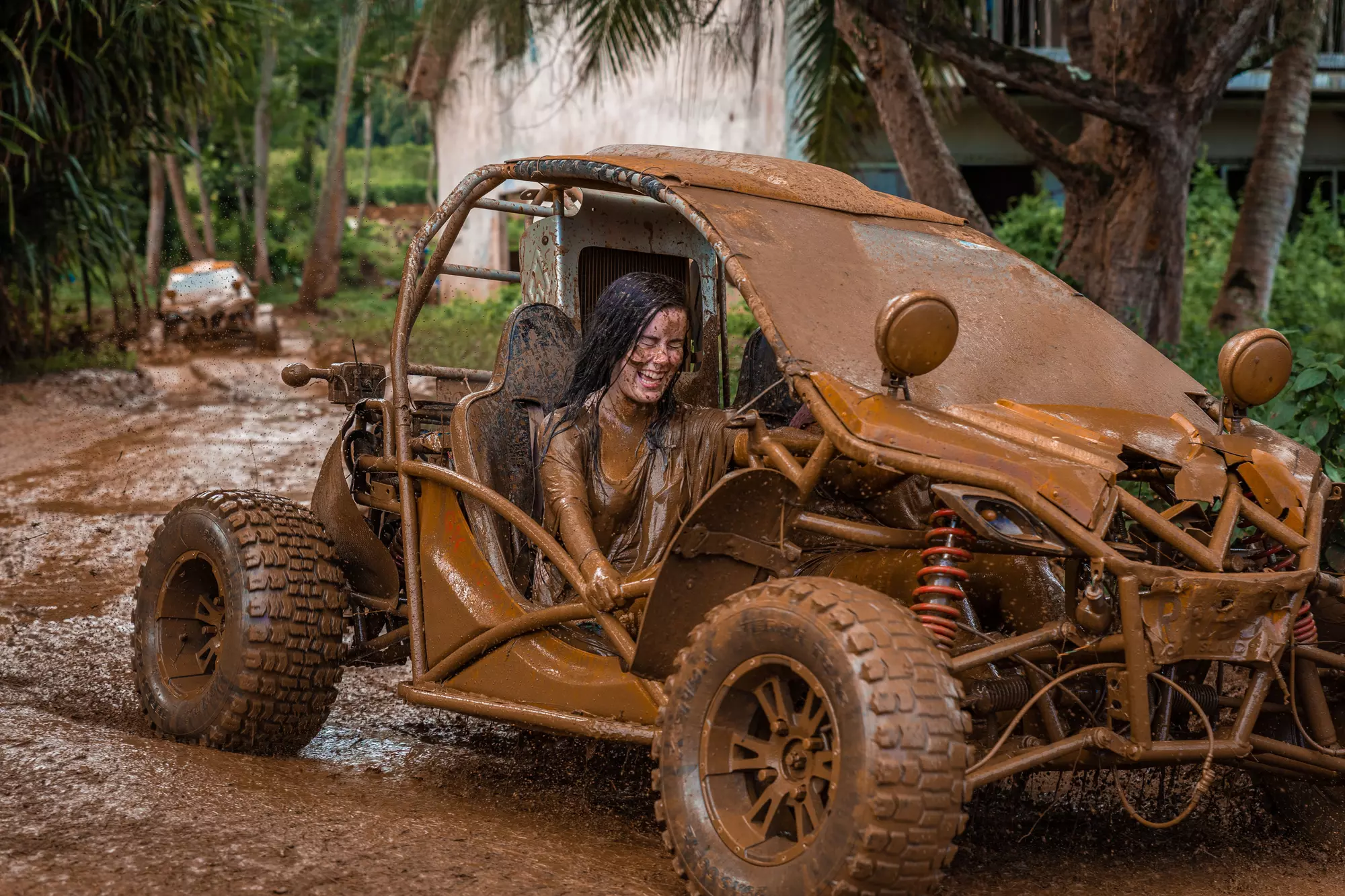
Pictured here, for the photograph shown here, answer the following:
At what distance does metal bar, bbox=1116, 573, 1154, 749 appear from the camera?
3010mm

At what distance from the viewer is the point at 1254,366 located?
3.64 meters

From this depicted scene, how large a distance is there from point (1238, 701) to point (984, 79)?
6.35m

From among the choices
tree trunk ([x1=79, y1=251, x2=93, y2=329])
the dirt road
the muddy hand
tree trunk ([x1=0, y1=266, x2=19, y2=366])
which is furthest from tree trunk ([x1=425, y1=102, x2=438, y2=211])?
the muddy hand

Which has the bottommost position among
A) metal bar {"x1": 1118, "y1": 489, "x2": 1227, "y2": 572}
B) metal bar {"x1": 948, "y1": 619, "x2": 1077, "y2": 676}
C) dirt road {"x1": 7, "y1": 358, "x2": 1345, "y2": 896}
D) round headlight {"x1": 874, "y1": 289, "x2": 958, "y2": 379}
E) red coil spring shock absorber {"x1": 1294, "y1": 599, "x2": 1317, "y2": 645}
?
dirt road {"x1": 7, "y1": 358, "x2": 1345, "y2": 896}

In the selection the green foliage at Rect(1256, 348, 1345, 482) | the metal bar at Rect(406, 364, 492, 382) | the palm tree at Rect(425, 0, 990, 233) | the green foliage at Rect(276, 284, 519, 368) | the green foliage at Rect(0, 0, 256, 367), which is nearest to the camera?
the metal bar at Rect(406, 364, 492, 382)

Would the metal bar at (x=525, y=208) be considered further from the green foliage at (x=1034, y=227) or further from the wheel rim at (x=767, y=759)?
the green foliage at (x=1034, y=227)

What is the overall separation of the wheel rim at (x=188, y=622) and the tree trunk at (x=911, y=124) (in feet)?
20.1

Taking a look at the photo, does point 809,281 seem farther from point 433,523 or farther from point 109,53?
point 109,53

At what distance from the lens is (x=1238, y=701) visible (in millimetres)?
3586

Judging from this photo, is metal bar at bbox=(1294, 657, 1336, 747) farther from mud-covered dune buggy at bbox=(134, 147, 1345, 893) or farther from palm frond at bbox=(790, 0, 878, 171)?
palm frond at bbox=(790, 0, 878, 171)

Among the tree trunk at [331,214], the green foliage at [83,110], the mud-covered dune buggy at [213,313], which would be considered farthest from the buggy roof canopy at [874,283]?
the tree trunk at [331,214]

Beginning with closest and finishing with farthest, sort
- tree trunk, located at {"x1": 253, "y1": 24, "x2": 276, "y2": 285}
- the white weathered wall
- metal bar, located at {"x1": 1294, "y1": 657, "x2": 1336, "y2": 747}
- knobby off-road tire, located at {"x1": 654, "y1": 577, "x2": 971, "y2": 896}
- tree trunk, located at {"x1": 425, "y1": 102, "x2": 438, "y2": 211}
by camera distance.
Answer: knobby off-road tire, located at {"x1": 654, "y1": 577, "x2": 971, "y2": 896}
metal bar, located at {"x1": 1294, "y1": 657, "x2": 1336, "y2": 747}
the white weathered wall
tree trunk, located at {"x1": 425, "y1": 102, "x2": 438, "y2": 211}
tree trunk, located at {"x1": 253, "y1": 24, "x2": 276, "y2": 285}

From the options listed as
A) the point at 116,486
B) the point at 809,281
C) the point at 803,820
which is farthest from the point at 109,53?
the point at 803,820

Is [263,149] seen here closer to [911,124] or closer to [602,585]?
[911,124]
